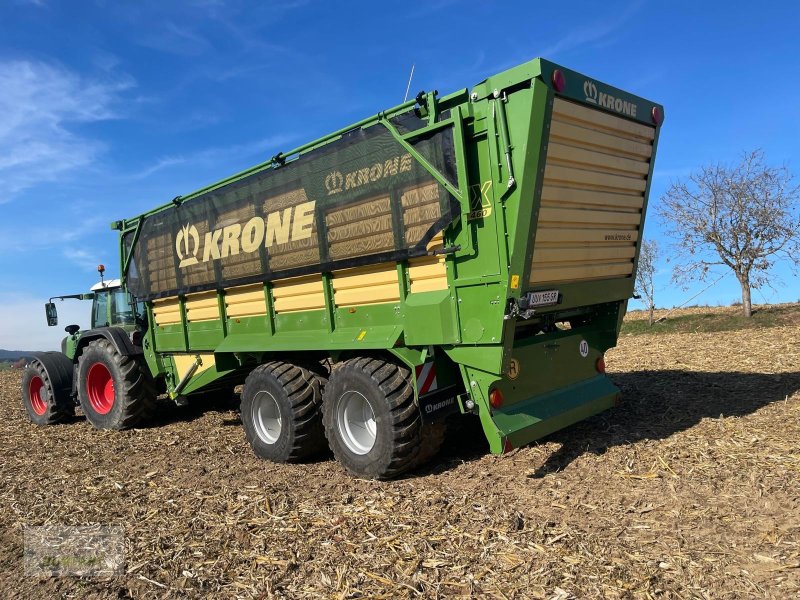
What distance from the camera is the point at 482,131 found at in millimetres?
4355

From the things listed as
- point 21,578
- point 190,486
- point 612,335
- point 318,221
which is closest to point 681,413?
point 612,335

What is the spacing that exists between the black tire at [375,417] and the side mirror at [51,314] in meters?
6.67

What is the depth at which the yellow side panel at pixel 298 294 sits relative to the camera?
5702 mm

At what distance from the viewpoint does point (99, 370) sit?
29.0 ft

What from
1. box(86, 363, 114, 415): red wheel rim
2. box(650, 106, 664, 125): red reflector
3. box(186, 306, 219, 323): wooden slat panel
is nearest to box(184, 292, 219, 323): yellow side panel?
box(186, 306, 219, 323): wooden slat panel

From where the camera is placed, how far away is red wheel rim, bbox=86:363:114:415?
873 centimetres

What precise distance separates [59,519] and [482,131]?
457 cm

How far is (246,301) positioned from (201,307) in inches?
41.7

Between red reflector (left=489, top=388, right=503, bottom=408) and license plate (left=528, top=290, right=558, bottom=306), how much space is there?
77 centimetres

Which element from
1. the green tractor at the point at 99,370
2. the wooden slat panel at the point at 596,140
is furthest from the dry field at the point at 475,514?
the wooden slat panel at the point at 596,140

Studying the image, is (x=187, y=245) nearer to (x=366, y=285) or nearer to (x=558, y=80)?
(x=366, y=285)

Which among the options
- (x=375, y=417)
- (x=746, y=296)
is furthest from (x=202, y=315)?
(x=746, y=296)

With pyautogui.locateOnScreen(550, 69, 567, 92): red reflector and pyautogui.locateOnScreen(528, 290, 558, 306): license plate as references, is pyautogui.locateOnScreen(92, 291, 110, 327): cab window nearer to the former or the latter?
pyautogui.locateOnScreen(528, 290, 558, 306): license plate

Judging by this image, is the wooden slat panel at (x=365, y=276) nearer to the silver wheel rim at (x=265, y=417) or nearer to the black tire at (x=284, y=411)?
the black tire at (x=284, y=411)
